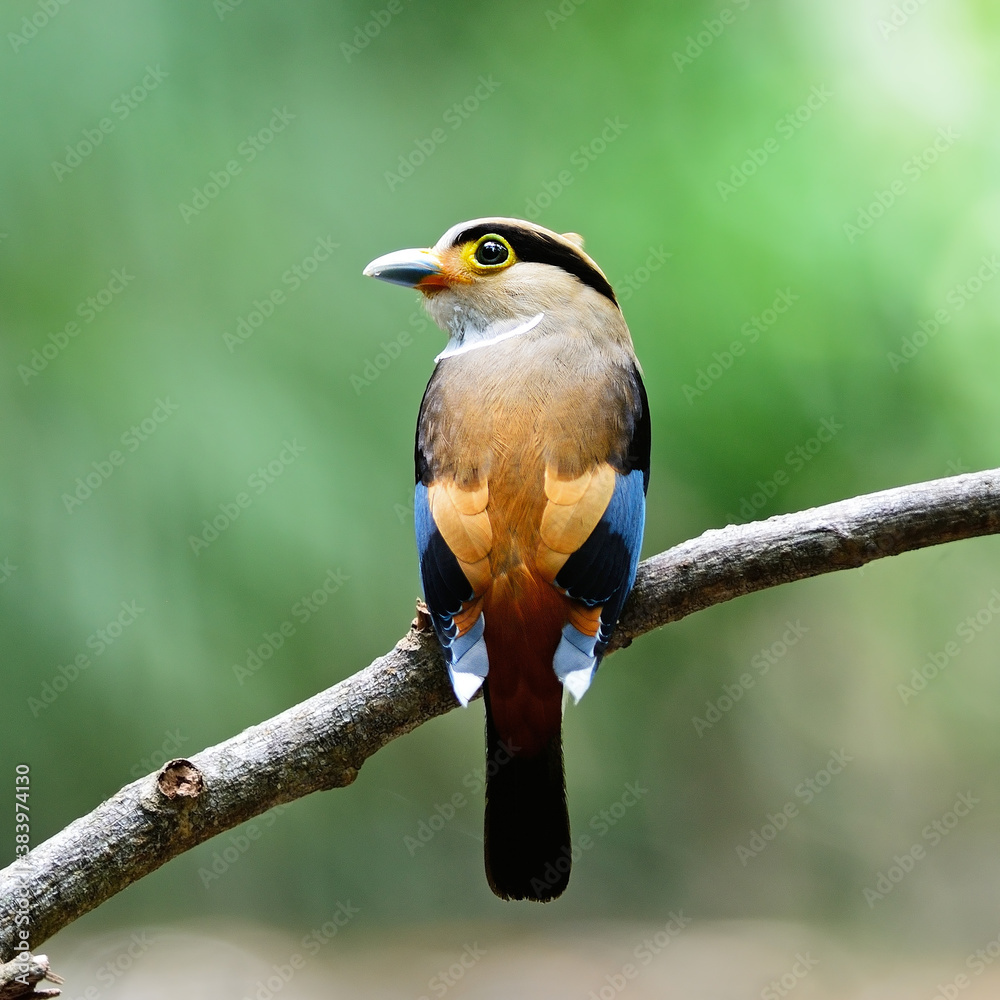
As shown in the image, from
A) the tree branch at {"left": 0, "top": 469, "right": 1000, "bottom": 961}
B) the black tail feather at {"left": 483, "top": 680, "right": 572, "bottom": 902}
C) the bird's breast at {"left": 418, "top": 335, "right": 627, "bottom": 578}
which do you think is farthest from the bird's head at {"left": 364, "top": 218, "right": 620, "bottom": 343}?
the black tail feather at {"left": 483, "top": 680, "right": 572, "bottom": 902}

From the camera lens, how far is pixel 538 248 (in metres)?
2.12

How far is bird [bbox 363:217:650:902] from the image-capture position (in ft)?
5.56

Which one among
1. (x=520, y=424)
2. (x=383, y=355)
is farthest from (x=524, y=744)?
(x=383, y=355)

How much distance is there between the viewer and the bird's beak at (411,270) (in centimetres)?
207

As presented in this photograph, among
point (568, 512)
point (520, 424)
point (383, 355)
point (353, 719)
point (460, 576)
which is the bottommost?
point (353, 719)

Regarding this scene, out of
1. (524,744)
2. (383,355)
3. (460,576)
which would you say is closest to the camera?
(460,576)

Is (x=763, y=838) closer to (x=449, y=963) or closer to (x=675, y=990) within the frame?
(x=675, y=990)

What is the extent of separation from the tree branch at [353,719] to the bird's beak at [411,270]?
2.45 feet

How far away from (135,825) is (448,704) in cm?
56

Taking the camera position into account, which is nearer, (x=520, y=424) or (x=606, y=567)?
(x=606, y=567)

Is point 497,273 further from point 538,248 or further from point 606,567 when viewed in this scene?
point 606,567

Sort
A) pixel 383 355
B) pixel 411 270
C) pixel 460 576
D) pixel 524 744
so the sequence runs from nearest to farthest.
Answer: pixel 460 576 → pixel 524 744 → pixel 411 270 → pixel 383 355

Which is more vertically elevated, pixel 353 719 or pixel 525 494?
pixel 525 494

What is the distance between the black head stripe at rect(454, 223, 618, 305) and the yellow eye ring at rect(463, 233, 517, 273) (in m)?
0.01
